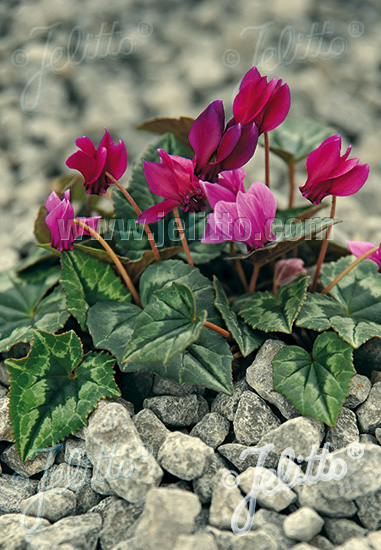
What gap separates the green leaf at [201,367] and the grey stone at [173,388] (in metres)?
0.11

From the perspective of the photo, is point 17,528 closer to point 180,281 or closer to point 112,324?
point 112,324

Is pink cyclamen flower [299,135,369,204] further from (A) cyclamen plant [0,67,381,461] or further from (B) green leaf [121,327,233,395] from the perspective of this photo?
(B) green leaf [121,327,233,395]

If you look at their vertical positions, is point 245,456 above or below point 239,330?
below

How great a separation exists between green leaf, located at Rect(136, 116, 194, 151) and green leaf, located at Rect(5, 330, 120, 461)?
0.68 meters

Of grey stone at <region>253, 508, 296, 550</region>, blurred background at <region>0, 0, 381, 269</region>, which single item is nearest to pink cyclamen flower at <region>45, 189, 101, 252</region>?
grey stone at <region>253, 508, 296, 550</region>

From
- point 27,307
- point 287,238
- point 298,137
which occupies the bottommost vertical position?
point 27,307

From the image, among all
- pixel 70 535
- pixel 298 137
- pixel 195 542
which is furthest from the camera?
pixel 298 137

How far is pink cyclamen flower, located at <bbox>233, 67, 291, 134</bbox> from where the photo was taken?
1292 mm

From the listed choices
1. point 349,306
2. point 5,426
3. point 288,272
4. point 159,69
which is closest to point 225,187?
point 288,272

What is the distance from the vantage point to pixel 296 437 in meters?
1.24

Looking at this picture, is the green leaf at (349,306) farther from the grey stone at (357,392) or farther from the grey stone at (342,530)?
the grey stone at (342,530)

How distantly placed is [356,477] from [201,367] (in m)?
0.40

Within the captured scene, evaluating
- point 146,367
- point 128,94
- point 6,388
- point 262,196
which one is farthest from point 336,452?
point 128,94

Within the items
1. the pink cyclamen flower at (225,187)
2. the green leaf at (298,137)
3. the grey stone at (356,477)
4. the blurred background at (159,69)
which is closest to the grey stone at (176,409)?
the grey stone at (356,477)
